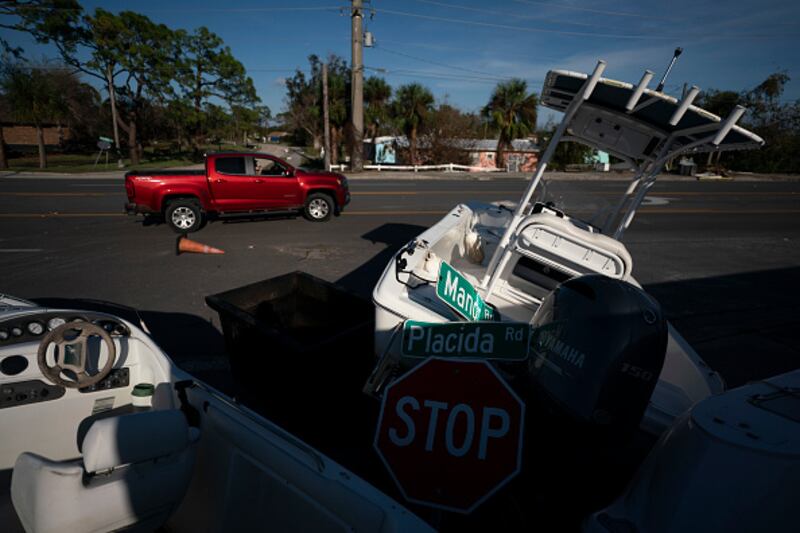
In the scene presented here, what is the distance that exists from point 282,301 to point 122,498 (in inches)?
94.2

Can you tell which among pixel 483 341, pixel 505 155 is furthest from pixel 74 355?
pixel 505 155

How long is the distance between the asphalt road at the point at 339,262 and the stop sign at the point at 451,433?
2.67 meters

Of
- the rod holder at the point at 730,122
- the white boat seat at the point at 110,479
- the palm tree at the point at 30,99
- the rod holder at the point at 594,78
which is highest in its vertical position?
the palm tree at the point at 30,99

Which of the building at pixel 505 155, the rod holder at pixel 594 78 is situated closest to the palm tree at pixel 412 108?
the building at pixel 505 155

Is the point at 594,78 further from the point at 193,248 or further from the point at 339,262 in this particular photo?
the point at 193,248

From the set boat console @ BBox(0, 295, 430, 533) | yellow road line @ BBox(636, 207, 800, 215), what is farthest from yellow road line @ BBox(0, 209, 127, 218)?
yellow road line @ BBox(636, 207, 800, 215)

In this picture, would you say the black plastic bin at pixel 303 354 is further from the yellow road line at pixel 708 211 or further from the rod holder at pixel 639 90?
the yellow road line at pixel 708 211

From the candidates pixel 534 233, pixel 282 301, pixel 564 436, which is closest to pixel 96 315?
pixel 282 301

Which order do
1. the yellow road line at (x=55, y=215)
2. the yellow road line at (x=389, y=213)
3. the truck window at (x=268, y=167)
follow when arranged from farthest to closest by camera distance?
the yellow road line at (x=389, y=213)
the yellow road line at (x=55, y=215)
the truck window at (x=268, y=167)

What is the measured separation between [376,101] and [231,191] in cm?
2752

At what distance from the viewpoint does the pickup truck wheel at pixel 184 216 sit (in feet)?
29.5

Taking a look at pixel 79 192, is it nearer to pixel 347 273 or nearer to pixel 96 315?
pixel 347 273

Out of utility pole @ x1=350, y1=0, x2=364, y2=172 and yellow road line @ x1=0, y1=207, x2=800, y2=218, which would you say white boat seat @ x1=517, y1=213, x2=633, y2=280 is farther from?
utility pole @ x1=350, y1=0, x2=364, y2=172

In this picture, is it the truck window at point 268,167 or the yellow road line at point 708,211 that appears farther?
the yellow road line at point 708,211
